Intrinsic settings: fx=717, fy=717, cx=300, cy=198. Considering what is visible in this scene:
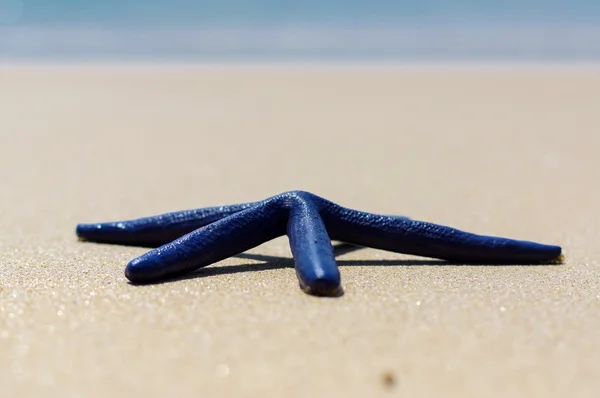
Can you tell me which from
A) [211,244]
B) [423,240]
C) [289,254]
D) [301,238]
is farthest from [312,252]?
[289,254]

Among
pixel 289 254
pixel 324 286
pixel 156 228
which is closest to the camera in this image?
pixel 324 286

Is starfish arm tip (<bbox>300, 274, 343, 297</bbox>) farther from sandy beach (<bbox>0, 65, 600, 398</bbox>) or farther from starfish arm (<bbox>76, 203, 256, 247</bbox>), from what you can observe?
starfish arm (<bbox>76, 203, 256, 247</bbox>)

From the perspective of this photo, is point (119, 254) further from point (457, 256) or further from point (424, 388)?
point (424, 388)

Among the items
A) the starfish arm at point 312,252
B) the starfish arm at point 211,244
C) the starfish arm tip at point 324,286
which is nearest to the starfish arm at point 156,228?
the starfish arm at point 211,244

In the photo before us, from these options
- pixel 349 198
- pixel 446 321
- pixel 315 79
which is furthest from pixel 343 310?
pixel 315 79

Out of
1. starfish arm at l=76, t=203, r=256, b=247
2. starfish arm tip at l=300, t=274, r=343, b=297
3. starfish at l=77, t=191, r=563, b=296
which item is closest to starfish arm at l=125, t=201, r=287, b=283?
starfish at l=77, t=191, r=563, b=296

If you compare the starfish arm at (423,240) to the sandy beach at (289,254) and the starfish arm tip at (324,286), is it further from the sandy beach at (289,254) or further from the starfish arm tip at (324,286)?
the starfish arm tip at (324,286)

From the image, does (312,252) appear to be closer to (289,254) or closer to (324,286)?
(324,286)
